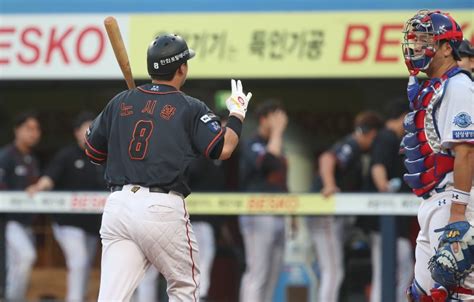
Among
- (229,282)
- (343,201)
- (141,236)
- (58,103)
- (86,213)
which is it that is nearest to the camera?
(141,236)

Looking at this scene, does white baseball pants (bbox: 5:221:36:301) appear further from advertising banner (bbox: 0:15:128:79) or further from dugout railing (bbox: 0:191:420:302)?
advertising banner (bbox: 0:15:128:79)

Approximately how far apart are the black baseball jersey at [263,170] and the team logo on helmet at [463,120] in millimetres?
4473

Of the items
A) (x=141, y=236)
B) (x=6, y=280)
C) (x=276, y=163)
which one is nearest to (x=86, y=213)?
(x=6, y=280)

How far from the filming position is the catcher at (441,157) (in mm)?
6141

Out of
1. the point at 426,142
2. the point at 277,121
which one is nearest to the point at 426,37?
the point at 426,142

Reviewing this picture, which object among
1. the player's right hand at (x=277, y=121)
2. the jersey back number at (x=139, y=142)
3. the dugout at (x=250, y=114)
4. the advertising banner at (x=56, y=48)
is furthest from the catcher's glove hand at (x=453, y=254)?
the advertising banner at (x=56, y=48)

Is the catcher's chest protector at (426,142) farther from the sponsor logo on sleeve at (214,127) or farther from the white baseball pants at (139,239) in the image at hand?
the white baseball pants at (139,239)

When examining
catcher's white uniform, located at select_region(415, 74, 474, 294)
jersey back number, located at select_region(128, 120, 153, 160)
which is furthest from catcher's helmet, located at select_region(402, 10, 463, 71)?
jersey back number, located at select_region(128, 120, 153, 160)

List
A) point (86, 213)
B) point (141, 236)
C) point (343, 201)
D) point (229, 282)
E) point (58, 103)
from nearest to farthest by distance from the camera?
point (141, 236) < point (343, 201) < point (86, 213) < point (229, 282) < point (58, 103)

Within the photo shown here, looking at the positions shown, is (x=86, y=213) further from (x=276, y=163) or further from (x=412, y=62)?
(x=412, y=62)

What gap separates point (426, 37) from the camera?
21.3 ft

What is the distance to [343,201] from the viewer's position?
10266 mm

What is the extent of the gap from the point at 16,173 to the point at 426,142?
5.76 metres

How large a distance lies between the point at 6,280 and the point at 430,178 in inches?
237
